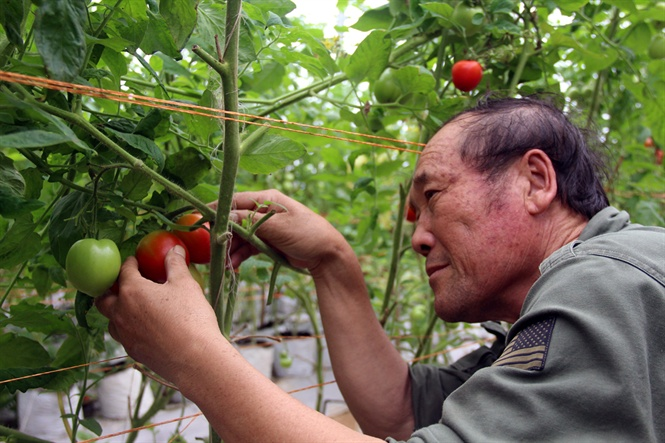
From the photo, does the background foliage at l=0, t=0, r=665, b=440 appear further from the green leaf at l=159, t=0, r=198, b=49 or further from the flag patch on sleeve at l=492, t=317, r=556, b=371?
the flag patch on sleeve at l=492, t=317, r=556, b=371

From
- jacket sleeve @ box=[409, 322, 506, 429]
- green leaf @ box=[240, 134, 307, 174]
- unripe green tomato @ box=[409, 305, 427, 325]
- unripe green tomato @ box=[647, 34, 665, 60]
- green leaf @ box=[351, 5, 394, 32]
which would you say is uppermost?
unripe green tomato @ box=[647, 34, 665, 60]

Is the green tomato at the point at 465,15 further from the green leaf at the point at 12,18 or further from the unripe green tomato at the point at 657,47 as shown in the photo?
the green leaf at the point at 12,18

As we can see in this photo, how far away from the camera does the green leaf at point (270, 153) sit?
957 mm

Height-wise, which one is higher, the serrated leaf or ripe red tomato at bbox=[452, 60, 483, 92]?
ripe red tomato at bbox=[452, 60, 483, 92]

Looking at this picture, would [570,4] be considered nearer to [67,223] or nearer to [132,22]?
[132,22]

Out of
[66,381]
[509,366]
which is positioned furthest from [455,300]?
[66,381]

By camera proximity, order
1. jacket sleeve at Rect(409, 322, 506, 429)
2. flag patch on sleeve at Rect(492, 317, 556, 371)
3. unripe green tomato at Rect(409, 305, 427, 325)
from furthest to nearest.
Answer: unripe green tomato at Rect(409, 305, 427, 325) < jacket sleeve at Rect(409, 322, 506, 429) < flag patch on sleeve at Rect(492, 317, 556, 371)

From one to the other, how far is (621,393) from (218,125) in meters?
0.64

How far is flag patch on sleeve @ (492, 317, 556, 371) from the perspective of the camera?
708 mm

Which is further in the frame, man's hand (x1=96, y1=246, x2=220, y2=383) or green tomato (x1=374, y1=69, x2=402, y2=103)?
green tomato (x1=374, y1=69, x2=402, y2=103)

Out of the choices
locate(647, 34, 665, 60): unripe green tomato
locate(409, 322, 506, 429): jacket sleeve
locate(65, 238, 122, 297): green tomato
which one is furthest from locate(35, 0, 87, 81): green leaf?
locate(647, 34, 665, 60): unripe green tomato

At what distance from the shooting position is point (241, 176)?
253cm

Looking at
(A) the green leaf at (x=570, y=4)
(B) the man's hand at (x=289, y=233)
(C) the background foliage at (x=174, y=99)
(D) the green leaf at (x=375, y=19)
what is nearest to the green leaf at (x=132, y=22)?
(C) the background foliage at (x=174, y=99)

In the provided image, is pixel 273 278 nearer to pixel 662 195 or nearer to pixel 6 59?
pixel 6 59
